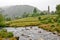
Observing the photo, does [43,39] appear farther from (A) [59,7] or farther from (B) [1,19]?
(A) [59,7]

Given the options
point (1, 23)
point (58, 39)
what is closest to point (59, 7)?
point (1, 23)

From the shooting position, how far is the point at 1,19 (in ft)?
200

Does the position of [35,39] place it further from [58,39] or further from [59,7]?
[59,7]

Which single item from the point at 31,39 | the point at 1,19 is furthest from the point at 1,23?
the point at 31,39

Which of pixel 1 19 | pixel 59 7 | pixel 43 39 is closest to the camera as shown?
pixel 43 39

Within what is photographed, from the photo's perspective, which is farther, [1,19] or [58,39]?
[1,19]

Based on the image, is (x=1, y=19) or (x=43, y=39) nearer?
(x=43, y=39)

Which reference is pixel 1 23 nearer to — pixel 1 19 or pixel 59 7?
pixel 1 19

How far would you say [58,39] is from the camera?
28.6 m

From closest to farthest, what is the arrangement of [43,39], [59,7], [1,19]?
[43,39], [1,19], [59,7]

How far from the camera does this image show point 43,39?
2803 cm

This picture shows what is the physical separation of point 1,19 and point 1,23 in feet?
4.84

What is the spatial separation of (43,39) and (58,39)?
2516 mm

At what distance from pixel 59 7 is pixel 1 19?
34.8m
